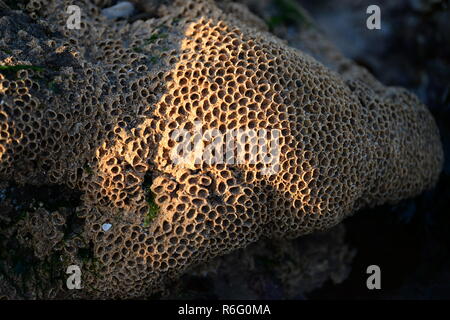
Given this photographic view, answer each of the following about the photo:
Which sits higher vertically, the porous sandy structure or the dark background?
the porous sandy structure

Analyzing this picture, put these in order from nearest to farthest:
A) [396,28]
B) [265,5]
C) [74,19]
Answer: [74,19]
[265,5]
[396,28]

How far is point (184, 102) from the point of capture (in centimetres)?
348

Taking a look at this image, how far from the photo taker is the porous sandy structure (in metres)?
3.41

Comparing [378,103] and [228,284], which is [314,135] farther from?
[228,284]

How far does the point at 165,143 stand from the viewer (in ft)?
11.4

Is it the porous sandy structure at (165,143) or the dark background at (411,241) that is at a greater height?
the porous sandy structure at (165,143)

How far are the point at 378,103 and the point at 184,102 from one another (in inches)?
74.4

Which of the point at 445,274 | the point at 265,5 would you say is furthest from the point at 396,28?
the point at 445,274

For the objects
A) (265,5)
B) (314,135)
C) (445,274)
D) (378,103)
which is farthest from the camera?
(265,5)

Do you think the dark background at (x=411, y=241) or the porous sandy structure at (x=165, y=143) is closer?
the porous sandy structure at (x=165, y=143)

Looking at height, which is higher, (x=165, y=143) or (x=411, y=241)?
(x=165, y=143)

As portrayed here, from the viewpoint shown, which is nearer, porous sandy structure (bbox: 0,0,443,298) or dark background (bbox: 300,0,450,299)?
porous sandy structure (bbox: 0,0,443,298)

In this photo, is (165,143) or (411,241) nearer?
(165,143)

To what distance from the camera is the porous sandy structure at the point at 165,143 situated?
3.41 m
